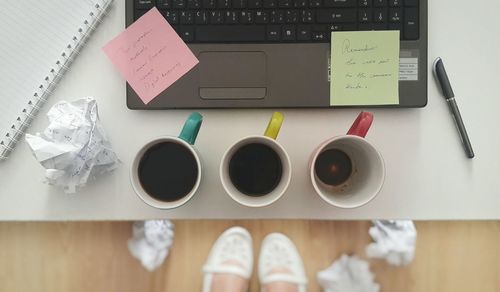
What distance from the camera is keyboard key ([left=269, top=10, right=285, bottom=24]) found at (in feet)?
1.55

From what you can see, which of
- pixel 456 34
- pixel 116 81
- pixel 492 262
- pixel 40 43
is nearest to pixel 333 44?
pixel 456 34

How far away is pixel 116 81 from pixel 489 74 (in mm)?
521

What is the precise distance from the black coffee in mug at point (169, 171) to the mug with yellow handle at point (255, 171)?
0.16 feet

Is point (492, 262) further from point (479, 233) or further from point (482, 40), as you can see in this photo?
point (482, 40)

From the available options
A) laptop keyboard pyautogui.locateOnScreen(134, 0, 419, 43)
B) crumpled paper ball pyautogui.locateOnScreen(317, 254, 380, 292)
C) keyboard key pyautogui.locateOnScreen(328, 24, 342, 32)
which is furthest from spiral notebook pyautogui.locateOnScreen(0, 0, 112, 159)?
crumpled paper ball pyautogui.locateOnScreen(317, 254, 380, 292)

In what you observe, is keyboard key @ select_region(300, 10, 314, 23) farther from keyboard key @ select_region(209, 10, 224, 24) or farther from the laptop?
keyboard key @ select_region(209, 10, 224, 24)

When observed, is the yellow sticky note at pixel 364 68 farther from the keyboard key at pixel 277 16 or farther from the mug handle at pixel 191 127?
the mug handle at pixel 191 127

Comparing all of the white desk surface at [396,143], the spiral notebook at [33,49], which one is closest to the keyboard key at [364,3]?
the white desk surface at [396,143]

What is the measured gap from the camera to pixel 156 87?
1.60ft

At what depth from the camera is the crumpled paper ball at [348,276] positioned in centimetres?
70

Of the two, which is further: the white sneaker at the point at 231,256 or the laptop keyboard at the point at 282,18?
the white sneaker at the point at 231,256

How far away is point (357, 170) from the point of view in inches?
19.2

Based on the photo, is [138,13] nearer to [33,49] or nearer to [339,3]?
[33,49]

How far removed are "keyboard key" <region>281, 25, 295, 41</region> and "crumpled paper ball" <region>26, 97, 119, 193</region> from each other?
0.27 meters
